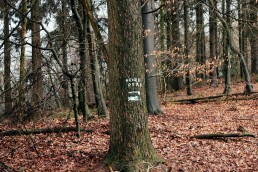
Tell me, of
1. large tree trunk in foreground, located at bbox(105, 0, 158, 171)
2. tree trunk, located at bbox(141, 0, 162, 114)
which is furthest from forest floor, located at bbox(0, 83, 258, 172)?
tree trunk, located at bbox(141, 0, 162, 114)

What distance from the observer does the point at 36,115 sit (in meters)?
8.46

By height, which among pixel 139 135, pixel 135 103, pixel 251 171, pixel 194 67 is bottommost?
pixel 251 171

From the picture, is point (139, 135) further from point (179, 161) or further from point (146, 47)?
point (146, 47)

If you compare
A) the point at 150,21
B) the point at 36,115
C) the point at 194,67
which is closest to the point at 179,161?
the point at 36,115

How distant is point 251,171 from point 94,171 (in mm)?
3027

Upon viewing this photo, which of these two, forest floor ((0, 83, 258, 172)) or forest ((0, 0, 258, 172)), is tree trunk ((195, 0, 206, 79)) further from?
forest floor ((0, 83, 258, 172))

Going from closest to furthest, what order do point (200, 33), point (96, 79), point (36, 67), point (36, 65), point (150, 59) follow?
point (36, 67) → point (36, 65) → point (96, 79) → point (150, 59) → point (200, 33)

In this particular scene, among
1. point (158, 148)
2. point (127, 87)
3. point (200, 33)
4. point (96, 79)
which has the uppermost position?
point (200, 33)

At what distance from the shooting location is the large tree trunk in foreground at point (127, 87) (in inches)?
218

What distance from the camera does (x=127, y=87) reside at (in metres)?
5.55

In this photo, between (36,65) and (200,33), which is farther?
(200,33)

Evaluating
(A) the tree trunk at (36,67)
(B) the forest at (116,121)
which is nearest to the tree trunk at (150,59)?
(B) the forest at (116,121)

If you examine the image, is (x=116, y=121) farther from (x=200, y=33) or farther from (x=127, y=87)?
(x=200, y=33)

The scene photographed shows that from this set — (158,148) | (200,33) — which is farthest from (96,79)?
(200,33)
